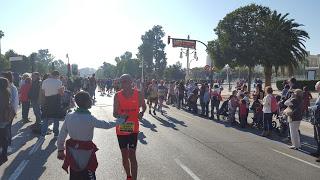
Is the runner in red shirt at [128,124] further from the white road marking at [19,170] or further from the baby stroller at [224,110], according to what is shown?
the baby stroller at [224,110]

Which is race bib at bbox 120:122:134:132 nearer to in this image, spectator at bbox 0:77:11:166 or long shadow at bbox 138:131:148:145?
spectator at bbox 0:77:11:166

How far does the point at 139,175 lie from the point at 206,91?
15635mm

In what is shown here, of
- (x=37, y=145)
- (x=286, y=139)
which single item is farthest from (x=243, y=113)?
(x=37, y=145)

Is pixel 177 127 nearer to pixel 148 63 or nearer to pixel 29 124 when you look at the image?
pixel 29 124

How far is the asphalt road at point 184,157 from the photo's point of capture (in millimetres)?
9242

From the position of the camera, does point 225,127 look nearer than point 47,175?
No

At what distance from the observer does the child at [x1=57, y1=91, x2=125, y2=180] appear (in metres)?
5.84

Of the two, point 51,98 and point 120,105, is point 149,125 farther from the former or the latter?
point 120,105

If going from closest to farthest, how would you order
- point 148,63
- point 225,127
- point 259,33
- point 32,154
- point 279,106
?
point 32,154
point 279,106
point 225,127
point 259,33
point 148,63

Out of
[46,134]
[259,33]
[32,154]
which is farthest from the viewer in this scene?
[259,33]

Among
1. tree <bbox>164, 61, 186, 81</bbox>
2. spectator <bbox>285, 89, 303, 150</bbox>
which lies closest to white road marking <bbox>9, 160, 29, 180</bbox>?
spectator <bbox>285, 89, 303, 150</bbox>


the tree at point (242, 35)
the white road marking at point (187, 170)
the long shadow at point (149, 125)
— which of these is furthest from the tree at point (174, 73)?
the white road marking at point (187, 170)

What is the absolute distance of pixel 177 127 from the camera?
58.5 feet

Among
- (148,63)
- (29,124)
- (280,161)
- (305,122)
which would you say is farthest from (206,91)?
(148,63)
